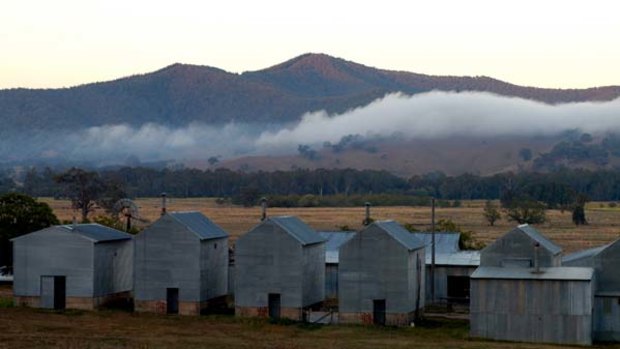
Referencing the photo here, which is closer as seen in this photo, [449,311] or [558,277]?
[558,277]

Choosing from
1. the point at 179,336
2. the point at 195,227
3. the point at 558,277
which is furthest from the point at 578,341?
the point at 195,227

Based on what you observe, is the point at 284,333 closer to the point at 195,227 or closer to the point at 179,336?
the point at 179,336

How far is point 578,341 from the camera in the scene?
160 ft

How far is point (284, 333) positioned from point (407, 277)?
7685 millimetres

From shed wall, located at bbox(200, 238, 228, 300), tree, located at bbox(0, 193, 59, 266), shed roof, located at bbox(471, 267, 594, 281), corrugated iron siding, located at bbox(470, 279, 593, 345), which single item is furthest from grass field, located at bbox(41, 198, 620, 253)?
corrugated iron siding, located at bbox(470, 279, 593, 345)

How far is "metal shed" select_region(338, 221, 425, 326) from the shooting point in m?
55.7

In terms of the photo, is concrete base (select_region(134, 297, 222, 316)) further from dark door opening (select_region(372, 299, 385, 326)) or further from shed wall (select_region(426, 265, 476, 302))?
shed wall (select_region(426, 265, 476, 302))

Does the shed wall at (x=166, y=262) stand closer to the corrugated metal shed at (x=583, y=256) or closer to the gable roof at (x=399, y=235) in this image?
the gable roof at (x=399, y=235)

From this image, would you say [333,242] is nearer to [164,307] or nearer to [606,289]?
[164,307]

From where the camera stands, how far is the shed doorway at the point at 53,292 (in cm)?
6072

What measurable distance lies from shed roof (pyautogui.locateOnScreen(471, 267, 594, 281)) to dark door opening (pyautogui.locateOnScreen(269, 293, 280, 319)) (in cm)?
1138

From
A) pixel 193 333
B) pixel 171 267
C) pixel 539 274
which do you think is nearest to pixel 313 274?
pixel 171 267

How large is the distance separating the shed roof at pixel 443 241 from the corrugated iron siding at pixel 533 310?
60.5 feet

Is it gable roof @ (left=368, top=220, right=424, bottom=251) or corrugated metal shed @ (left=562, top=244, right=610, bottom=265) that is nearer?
corrugated metal shed @ (left=562, top=244, right=610, bottom=265)
